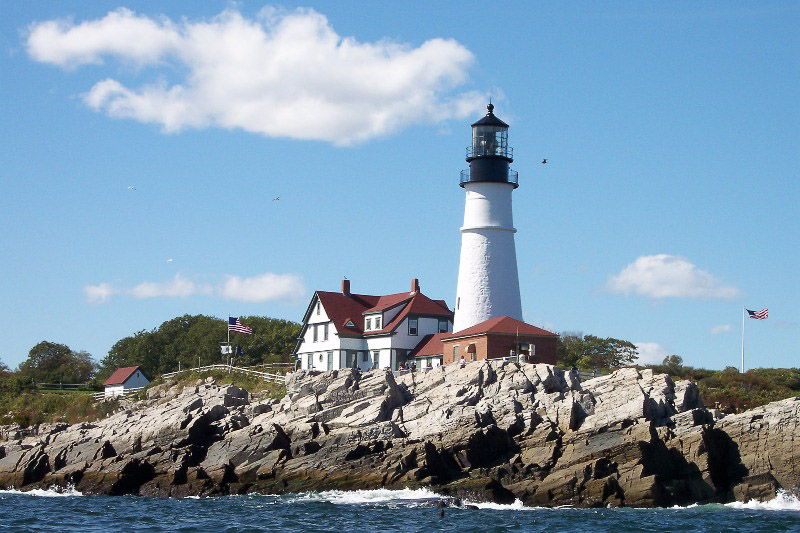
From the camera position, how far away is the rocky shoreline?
102 ft

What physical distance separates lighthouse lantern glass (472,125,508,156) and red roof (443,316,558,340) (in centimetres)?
770

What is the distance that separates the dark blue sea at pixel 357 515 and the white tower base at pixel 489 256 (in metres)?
18.0

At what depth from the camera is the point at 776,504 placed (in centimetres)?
3089

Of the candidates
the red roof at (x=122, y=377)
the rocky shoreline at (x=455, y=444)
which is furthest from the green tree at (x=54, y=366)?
the rocky shoreline at (x=455, y=444)

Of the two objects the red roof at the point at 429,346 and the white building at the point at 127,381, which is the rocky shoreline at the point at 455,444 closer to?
the red roof at the point at 429,346

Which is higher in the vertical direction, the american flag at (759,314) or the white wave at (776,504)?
the american flag at (759,314)

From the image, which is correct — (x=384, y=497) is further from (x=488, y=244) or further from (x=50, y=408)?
(x=50, y=408)

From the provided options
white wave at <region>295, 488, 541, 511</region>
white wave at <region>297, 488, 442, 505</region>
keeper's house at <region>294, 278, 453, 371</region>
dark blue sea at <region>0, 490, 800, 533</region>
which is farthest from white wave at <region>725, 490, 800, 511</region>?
keeper's house at <region>294, 278, 453, 371</region>

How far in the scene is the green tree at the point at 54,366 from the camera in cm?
7575

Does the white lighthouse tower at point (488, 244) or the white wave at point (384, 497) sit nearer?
the white wave at point (384, 497)

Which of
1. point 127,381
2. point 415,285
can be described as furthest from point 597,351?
point 127,381

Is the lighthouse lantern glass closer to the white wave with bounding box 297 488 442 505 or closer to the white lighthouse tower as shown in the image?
the white lighthouse tower

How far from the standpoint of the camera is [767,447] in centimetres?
3158

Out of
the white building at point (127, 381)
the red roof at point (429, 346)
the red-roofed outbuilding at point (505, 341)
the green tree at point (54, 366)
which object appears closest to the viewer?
the red-roofed outbuilding at point (505, 341)
